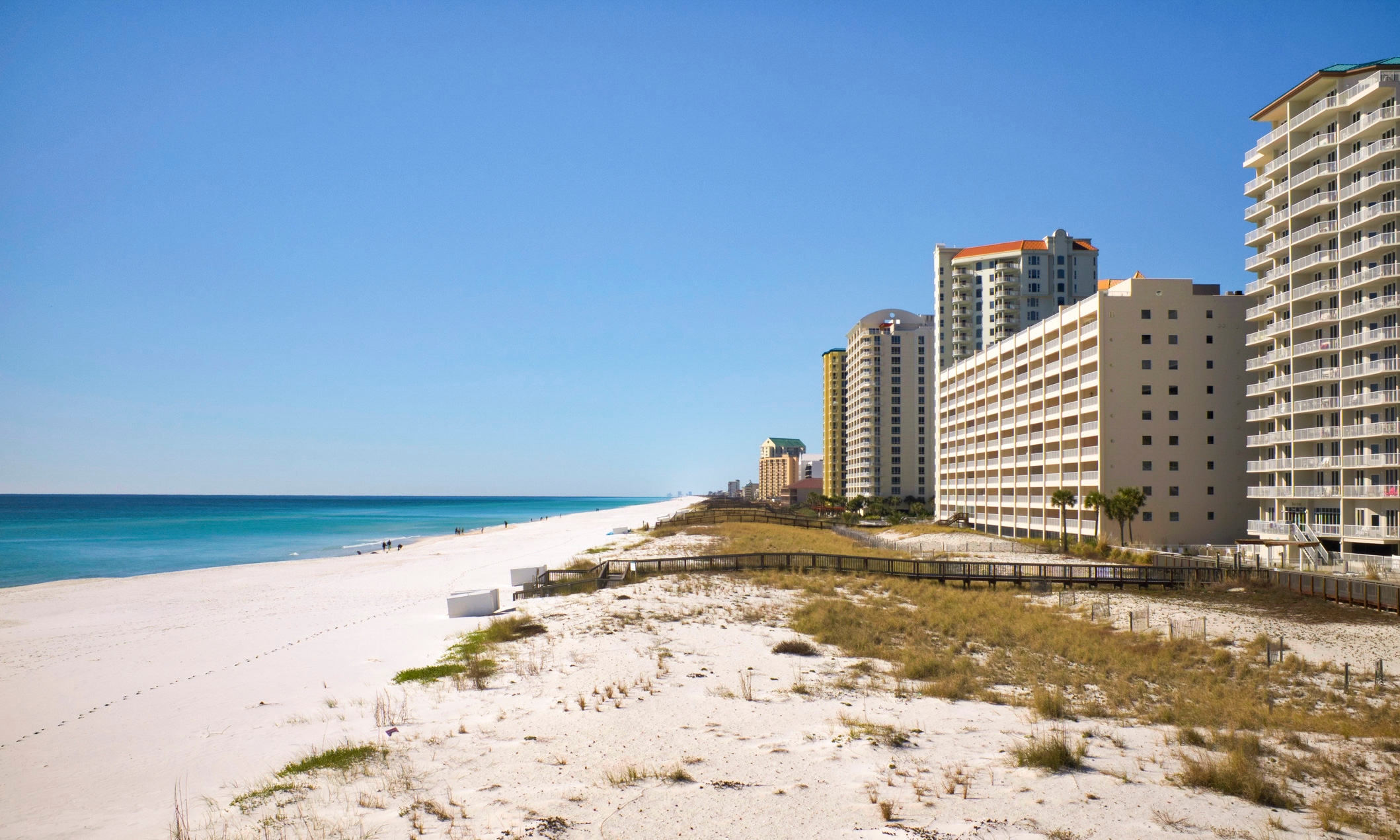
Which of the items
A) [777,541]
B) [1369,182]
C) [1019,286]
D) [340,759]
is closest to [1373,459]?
[1369,182]

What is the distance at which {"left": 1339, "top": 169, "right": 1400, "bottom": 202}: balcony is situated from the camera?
45.4 meters

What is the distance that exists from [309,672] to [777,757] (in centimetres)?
1514

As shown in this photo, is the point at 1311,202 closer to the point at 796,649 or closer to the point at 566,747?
the point at 796,649

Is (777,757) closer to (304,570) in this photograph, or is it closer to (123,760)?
(123,760)

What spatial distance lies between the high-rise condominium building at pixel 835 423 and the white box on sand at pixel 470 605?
14280 centimetres

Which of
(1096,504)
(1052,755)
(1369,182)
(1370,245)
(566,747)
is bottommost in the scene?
(566,747)

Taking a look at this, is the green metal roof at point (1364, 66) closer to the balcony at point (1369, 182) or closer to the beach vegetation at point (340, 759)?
the balcony at point (1369, 182)

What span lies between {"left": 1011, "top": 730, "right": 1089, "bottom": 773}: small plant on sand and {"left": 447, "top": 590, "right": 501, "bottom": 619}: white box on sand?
22.7m

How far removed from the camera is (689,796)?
11.5m

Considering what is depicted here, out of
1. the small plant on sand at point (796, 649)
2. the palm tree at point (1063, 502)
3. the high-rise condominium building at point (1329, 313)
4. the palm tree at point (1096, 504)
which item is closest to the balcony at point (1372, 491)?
the high-rise condominium building at point (1329, 313)

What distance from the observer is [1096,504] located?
56.9 m

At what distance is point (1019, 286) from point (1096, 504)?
61.9 metres

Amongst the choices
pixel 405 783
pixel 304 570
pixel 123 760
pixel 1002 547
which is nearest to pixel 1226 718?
pixel 405 783

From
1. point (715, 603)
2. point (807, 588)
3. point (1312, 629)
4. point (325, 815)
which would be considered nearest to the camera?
point (325, 815)
